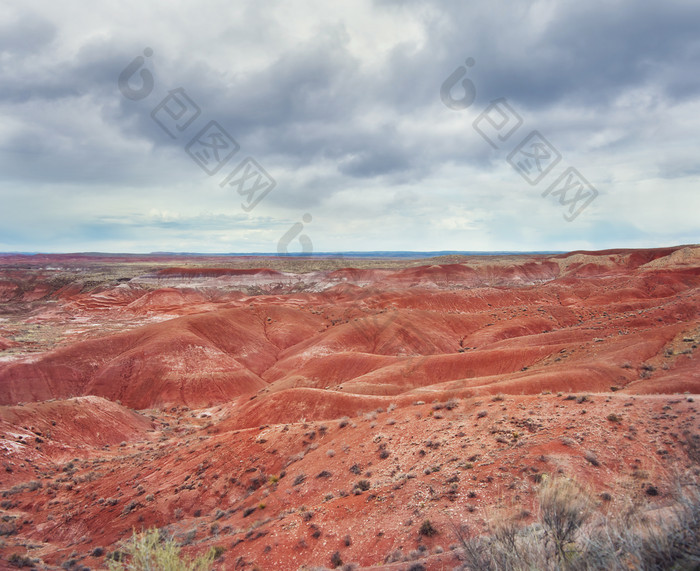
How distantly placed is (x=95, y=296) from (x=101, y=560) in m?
88.4

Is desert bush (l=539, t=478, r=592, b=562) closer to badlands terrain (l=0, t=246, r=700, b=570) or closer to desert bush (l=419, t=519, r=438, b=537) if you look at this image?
badlands terrain (l=0, t=246, r=700, b=570)

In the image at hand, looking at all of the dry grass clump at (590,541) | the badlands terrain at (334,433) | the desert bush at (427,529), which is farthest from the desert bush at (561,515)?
the desert bush at (427,529)

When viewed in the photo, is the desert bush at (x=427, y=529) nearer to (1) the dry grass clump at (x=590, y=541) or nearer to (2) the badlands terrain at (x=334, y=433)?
(2) the badlands terrain at (x=334, y=433)

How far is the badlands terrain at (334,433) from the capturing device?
32.2 feet

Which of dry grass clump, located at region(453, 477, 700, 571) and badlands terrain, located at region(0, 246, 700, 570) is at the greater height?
dry grass clump, located at region(453, 477, 700, 571)

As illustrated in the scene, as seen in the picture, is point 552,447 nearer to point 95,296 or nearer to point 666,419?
point 666,419

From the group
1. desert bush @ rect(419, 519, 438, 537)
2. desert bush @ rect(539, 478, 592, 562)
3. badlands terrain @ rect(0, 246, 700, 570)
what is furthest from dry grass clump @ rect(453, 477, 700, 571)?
desert bush @ rect(419, 519, 438, 537)

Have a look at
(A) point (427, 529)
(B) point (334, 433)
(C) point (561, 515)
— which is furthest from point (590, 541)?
(B) point (334, 433)

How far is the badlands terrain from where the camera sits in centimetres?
981

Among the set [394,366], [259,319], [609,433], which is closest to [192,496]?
[609,433]

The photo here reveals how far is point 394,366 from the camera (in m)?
32.5

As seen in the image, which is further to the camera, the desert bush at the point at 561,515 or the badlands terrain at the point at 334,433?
the badlands terrain at the point at 334,433

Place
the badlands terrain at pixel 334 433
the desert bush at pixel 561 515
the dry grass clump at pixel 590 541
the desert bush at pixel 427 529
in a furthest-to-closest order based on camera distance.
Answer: the badlands terrain at pixel 334 433, the desert bush at pixel 427 529, the desert bush at pixel 561 515, the dry grass clump at pixel 590 541

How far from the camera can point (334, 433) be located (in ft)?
Result: 55.7
